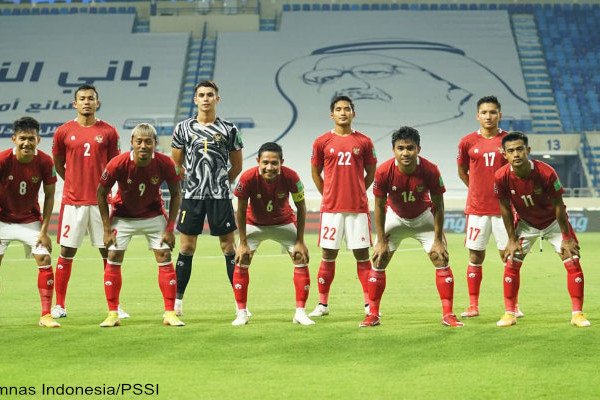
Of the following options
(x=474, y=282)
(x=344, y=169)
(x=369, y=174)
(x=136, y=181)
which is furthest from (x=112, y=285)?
(x=474, y=282)

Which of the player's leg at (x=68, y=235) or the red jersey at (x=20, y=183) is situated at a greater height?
the red jersey at (x=20, y=183)

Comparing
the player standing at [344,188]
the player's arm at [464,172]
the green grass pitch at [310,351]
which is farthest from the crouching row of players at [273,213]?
the player's arm at [464,172]

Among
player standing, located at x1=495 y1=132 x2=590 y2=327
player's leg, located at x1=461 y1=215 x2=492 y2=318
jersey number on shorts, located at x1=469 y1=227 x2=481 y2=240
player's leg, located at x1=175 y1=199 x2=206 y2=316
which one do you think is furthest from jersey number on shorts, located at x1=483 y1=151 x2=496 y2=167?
player's leg, located at x1=175 y1=199 x2=206 y2=316

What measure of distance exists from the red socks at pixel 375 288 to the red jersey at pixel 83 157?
2919 millimetres

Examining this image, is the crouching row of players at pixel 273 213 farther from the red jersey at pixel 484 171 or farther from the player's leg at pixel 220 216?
the red jersey at pixel 484 171

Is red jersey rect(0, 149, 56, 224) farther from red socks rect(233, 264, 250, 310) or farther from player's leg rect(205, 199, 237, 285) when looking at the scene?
red socks rect(233, 264, 250, 310)

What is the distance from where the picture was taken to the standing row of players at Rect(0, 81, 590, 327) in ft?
29.5

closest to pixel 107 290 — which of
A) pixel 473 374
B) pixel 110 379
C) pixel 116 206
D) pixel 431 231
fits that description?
pixel 116 206

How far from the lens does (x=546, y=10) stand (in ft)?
163

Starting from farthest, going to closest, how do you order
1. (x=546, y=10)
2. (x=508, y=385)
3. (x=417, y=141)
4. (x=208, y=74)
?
(x=546, y=10) → (x=208, y=74) → (x=417, y=141) → (x=508, y=385)

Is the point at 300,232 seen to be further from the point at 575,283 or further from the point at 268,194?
the point at 575,283

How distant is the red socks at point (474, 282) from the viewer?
10117 millimetres

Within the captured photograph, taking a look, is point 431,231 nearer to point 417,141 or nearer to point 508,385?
point 417,141

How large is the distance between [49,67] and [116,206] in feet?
128
